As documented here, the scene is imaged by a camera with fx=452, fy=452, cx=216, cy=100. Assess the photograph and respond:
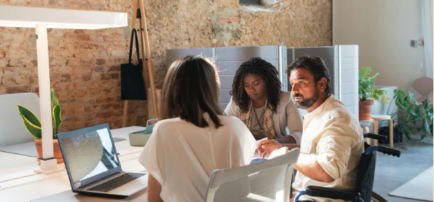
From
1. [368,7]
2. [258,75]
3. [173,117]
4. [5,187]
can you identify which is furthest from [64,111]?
[368,7]

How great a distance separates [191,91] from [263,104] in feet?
5.18

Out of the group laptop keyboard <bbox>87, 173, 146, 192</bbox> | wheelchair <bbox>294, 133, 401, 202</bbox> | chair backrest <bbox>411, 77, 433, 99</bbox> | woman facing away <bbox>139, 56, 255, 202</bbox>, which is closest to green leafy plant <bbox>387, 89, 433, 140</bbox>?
chair backrest <bbox>411, 77, 433, 99</bbox>

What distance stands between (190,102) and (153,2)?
380cm

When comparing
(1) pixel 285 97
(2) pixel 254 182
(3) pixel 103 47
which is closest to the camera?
(2) pixel 254 182

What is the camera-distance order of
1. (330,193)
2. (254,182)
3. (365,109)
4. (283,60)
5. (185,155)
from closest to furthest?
1. (254,182)
2. (185,155)
3. (330,193)
4. (283,60)
5. (365,109)

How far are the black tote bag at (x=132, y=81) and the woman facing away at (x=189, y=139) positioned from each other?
10.4ft

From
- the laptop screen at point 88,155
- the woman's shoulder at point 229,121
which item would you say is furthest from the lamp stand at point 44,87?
the woman's shoulder at point 229,121

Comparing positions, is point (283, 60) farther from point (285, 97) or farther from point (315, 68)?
point (315, 68)

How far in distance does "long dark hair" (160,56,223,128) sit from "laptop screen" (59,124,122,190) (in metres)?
0.48

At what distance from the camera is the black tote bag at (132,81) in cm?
478

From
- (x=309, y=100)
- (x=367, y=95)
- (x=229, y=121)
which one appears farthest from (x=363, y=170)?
(x=367, y=95)

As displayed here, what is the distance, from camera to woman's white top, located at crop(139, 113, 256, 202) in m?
1.54

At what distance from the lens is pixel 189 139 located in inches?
62.1

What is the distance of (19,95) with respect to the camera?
3.51m
